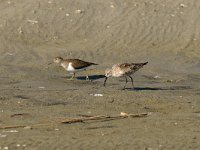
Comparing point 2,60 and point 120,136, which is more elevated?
point 2,60

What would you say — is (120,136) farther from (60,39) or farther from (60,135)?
(60,39)

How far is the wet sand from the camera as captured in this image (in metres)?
10.4

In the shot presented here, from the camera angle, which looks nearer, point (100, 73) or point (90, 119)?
point (90, 119)

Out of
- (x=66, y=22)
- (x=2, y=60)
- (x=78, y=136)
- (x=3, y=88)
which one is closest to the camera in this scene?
(x=78, y=136)

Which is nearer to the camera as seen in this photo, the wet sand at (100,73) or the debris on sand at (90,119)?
the wet sand at (100,73)

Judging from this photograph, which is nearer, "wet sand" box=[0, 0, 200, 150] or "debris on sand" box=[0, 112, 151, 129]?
"wet sand" box=[0, 0, 200, 150]

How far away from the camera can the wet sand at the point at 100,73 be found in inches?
408

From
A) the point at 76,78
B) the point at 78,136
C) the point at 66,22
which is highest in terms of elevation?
the point at 66,22

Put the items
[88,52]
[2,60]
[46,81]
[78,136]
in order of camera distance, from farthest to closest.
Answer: [88,52], [2,60], [46,81], [78,136]

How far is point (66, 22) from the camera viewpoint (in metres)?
23.4

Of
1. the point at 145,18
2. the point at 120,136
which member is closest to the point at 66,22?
the point at 145,18

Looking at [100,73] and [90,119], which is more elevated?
[100,73]

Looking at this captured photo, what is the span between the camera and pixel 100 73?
19.1 meters

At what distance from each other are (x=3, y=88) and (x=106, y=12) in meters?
9.25
